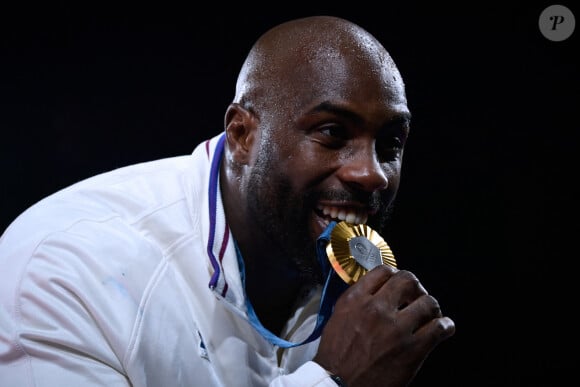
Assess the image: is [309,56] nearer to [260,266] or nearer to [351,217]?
[351,217]

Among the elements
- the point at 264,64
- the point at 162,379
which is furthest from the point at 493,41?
the point at 162,379

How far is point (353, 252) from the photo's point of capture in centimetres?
151

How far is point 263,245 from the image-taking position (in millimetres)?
1774

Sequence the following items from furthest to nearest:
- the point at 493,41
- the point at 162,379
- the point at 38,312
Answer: the point at 493,41 → the point at 162,379 → the point at 38,312

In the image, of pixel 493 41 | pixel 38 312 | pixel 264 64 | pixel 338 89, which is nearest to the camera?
pixel 38 312

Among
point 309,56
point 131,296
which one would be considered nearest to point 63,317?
point 131,296

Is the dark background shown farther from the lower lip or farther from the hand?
the hand

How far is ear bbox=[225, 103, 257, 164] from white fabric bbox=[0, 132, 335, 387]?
0.11m

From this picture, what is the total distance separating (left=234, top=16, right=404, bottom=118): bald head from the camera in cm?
164

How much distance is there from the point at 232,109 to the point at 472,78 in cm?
131

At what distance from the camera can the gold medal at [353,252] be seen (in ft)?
4.93

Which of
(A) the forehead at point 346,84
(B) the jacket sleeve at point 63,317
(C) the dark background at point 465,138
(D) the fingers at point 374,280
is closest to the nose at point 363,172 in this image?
(A) the forehead at point 346,84

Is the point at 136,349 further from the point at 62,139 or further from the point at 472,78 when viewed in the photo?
the point at 472,78

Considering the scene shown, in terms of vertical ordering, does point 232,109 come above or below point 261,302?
above
